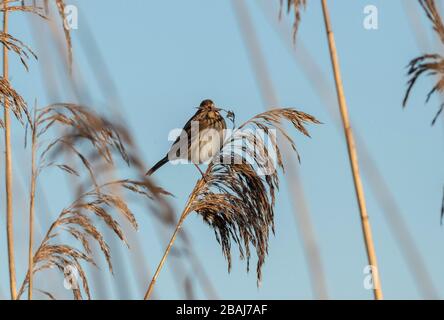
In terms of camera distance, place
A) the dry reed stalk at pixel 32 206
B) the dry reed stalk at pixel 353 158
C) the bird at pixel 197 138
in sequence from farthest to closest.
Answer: the bird at pixel 197 138
the dry reed stalk at pixel 32 206
the dry reed stalk at pixel 353 158

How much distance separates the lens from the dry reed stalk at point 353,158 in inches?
86.8

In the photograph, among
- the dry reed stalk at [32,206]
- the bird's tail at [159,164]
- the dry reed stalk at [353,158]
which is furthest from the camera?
the bird's tail at [159,164]

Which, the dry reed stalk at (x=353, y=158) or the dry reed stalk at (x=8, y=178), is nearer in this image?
the dry reed stalk at (x=353, y=158)

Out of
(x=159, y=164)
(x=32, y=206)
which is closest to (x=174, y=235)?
(x=32, y=206)

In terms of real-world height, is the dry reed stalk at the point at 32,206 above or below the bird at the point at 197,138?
below

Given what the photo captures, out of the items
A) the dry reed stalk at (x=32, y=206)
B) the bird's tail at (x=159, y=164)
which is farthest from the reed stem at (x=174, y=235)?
the bird's tail at (x=159, y=164)

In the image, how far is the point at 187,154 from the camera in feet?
19.4

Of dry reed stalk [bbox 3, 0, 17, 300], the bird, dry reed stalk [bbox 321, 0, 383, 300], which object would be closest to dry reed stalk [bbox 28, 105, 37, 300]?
dry reed stalk [bbox 3, 0, 17, 300]

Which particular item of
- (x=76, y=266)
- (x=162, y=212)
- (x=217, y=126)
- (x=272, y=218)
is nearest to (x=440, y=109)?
(x=272, y=218)

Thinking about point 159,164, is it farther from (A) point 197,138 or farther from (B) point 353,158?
(B) point 353,158

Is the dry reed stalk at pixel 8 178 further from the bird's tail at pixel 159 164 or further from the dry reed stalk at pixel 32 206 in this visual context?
the bird's tail at pixel 159 164

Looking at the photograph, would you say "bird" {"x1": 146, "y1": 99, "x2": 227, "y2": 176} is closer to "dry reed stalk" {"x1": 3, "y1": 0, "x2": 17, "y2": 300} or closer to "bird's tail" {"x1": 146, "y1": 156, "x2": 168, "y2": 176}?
"bird's tail" {"x1": 146, "y1": 156, "x2": 168, "y2": 176}

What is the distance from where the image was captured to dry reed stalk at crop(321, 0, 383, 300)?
221 cm
